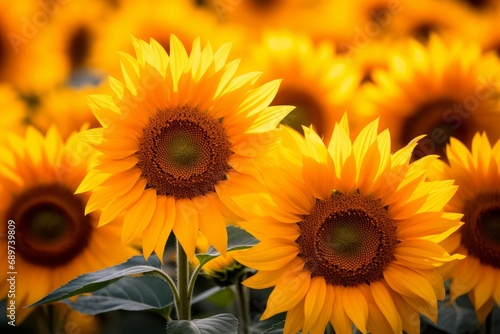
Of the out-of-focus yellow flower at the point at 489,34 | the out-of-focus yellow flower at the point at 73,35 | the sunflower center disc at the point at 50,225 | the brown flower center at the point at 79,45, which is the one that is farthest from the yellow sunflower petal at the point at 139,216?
the out-of-focus yellow flower at the point at 489,34

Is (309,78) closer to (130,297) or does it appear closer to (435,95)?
(435,95)

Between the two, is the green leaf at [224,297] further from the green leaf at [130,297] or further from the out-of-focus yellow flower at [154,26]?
the out-of-focus yellow flower at [154,26]

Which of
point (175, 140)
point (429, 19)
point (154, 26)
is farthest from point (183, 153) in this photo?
point (429, 19)

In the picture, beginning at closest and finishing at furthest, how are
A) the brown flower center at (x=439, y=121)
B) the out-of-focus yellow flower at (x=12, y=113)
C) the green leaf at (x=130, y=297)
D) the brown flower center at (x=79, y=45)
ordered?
1. the green leaf at (x=130, y=297)
2. the out-of-focus yellow flower at (x=12, y=113)
3. the brown flower center at (x=439, y=121)
4. the brown flower center at (x=79, y=45)

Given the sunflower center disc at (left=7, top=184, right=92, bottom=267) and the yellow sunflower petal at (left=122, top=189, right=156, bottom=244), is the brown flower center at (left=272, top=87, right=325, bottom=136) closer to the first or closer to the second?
the sunflower center disc at (left=7, top=184, right=92, bottom=267)

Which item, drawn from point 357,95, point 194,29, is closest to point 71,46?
point 194,29

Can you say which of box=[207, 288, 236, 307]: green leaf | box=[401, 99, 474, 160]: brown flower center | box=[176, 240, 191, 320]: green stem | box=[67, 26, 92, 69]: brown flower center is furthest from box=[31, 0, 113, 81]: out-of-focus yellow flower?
box=[176, 240, 191, 320]: green stem

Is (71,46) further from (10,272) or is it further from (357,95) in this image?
(10,272)

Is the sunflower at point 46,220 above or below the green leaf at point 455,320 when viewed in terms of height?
above

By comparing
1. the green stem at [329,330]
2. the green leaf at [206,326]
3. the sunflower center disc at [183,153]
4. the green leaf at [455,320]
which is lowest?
the green leaf at [455,320]
